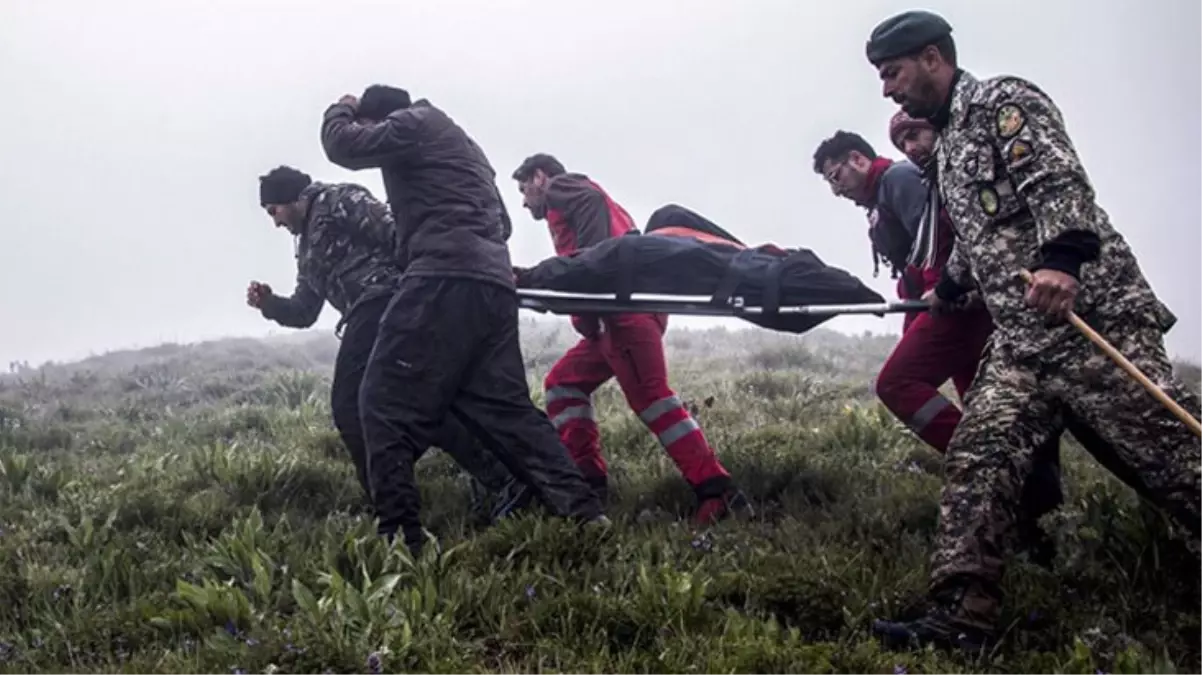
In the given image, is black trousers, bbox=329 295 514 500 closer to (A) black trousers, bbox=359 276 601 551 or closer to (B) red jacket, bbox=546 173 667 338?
(A) black trousers, bbox=359 276 601 551

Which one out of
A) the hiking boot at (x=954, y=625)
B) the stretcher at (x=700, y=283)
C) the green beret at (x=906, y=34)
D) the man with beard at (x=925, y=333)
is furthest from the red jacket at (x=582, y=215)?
the hiking boot at (x=954, y=625)

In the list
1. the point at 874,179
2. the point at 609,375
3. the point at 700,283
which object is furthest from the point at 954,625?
the point at 609,375

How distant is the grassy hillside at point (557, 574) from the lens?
3.48 metres

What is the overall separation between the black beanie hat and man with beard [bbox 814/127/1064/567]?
354 cm

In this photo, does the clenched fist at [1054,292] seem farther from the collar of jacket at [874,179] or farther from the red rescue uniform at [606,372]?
the red rescue uniform at [606,372]

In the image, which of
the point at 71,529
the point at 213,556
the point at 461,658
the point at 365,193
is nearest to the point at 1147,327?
the point at 461,658

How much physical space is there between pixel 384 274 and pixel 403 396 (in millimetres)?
1210

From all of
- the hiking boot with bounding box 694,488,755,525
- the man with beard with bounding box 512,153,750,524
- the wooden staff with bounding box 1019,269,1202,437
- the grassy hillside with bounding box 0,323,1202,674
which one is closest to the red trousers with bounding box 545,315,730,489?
the man with beard with bounding box 512,153,750,524

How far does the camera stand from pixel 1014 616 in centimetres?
382

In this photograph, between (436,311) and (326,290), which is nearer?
(436,311)

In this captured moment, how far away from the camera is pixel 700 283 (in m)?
5.46

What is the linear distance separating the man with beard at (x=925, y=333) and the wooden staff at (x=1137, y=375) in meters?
1.24

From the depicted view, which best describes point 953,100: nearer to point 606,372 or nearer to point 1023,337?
point 1023,337

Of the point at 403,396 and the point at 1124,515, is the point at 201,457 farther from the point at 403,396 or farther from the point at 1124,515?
the point at 1124,515
